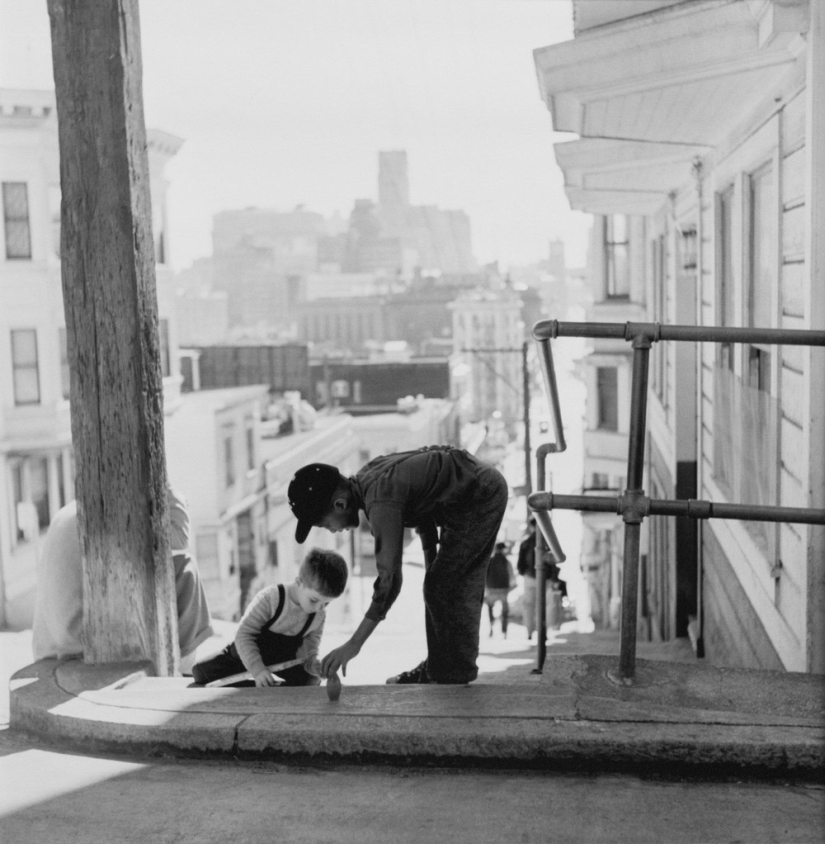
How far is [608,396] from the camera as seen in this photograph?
23094 mm

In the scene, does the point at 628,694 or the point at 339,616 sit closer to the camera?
the point at 628,694

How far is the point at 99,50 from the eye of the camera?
4.54 metres

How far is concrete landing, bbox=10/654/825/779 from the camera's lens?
3.56 m

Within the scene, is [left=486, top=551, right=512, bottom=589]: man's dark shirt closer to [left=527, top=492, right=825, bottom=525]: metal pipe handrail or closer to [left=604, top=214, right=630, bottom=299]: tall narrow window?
[left=604, top=214, right=630, bottom=299]: tall narrow window

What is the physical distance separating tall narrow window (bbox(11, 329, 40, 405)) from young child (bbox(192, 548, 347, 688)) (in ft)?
56.8

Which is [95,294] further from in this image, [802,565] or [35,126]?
[35,126]

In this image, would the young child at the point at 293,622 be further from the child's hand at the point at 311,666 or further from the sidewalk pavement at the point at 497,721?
the sidewalk pavement at the point at 497,721

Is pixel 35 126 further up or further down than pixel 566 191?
further up

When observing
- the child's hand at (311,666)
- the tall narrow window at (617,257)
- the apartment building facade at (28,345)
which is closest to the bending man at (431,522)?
the child's hand at (311,666)

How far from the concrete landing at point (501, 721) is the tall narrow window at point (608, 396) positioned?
60.8ft

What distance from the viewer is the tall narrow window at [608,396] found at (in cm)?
2266

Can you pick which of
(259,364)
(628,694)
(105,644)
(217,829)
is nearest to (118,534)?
(105,644)

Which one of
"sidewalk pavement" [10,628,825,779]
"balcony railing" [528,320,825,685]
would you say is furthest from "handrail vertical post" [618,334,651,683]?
"sidewalk pavement" [10,628,825,779]

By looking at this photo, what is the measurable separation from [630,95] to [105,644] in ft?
12.5
